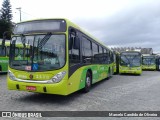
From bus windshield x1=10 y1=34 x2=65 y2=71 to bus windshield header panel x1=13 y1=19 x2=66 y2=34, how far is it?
0.23m

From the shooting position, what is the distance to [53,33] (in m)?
8.17

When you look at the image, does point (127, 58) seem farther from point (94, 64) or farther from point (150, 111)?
point (150, 111)

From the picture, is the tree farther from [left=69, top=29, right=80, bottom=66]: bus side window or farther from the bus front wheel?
[left=69, top=29, right=80, bottom=66]: bus side window

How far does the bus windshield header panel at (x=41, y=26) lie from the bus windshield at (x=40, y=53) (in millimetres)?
234

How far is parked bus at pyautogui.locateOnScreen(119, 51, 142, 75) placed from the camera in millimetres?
23906

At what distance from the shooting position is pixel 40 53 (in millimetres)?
8141

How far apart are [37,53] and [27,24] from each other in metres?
1.33

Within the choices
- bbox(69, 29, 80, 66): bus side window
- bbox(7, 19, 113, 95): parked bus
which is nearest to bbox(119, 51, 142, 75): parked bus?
bbox(69, 29, 80, 66): bus side window

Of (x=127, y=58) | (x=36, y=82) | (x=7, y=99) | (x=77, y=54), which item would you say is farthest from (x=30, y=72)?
(x=127, y=58)

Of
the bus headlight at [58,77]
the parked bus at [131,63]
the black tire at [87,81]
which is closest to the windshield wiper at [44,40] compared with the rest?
the bus headlight at [58,77]

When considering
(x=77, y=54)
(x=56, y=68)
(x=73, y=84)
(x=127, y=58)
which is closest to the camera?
(x=56, y=68)

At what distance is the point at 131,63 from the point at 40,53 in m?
17.5

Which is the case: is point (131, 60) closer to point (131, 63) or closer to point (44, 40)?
point (131, 63)

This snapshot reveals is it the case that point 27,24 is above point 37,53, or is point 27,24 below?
above
